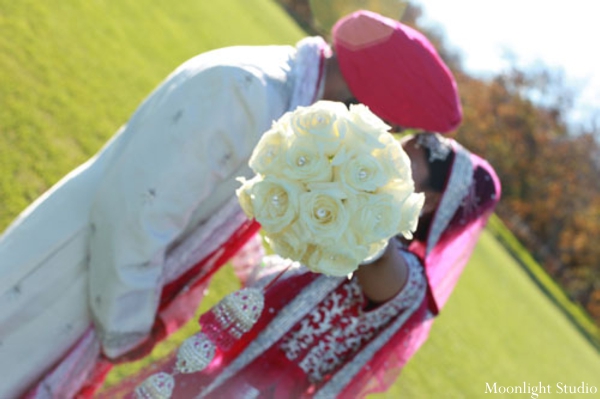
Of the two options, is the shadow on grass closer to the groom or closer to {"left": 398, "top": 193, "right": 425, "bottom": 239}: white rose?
the groom

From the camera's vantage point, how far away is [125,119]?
285 inches

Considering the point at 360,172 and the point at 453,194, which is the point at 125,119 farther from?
Result: the point at 360,172

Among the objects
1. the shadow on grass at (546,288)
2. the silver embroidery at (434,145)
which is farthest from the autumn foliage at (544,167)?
the silver embroidery at (434,145)

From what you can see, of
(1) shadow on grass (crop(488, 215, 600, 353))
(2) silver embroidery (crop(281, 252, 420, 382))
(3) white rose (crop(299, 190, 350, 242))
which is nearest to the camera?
(3) white rose (crop(299, 190, 350, 242))

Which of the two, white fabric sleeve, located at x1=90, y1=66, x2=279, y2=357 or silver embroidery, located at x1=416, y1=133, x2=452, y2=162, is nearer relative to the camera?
white fabric sleeve, located at x1=90, y1=66, x2=279, y2=357

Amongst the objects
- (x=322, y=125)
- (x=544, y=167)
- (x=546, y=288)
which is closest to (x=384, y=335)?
(x=322, y=125)

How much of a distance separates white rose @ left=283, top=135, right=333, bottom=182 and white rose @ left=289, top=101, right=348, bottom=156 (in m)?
0.02

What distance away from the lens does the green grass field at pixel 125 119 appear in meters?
5.13

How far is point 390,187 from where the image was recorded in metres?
1.72

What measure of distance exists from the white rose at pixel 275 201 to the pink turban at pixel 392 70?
758mm

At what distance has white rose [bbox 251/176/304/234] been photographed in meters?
1.66

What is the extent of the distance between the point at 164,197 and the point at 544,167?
31116 mm

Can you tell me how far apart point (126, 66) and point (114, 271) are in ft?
23.3

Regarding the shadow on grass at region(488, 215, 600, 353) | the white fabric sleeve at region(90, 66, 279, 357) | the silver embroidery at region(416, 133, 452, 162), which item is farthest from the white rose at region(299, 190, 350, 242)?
the shadow on grass at region(488, 215, 600, 353)
